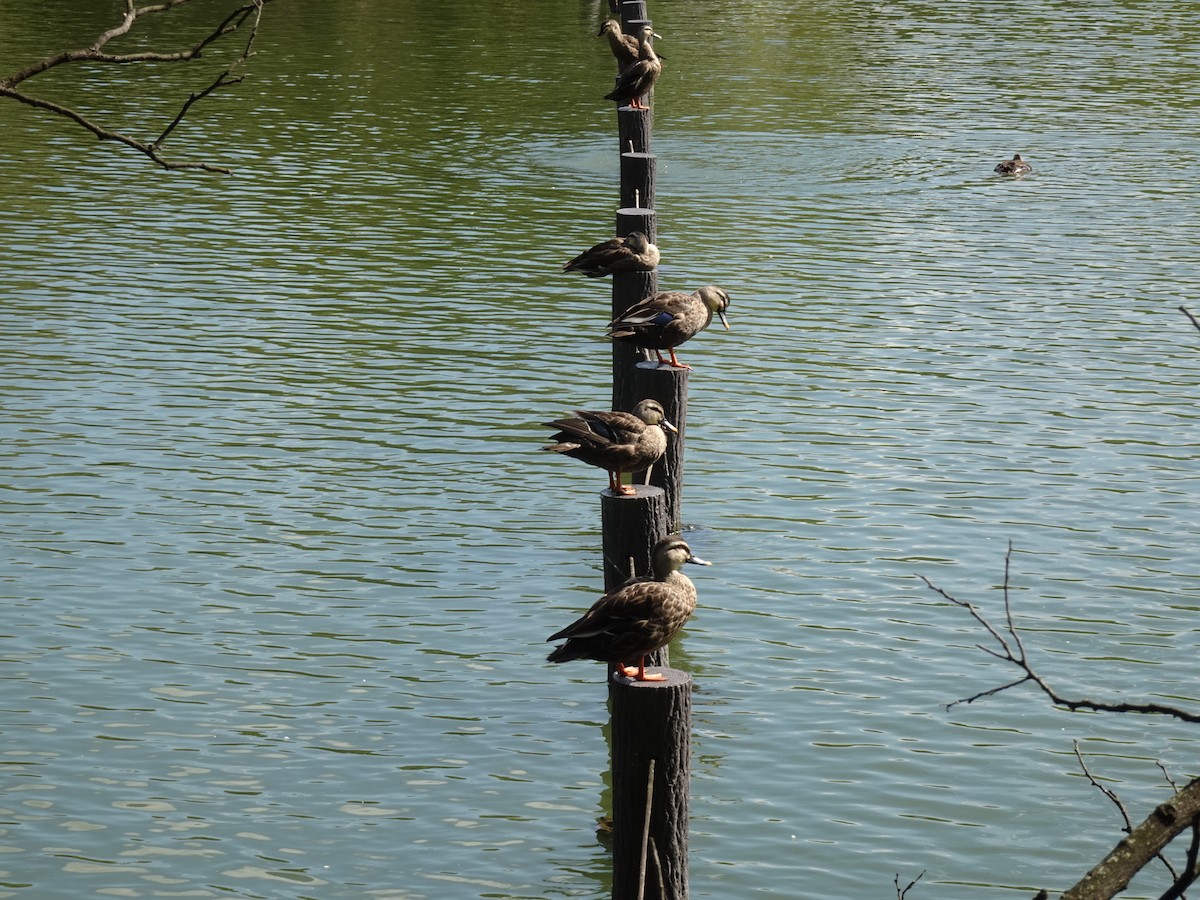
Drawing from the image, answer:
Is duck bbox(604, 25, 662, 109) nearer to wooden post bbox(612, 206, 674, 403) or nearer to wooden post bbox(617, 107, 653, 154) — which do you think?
wooden post bbox(617, 107, 653, 154)

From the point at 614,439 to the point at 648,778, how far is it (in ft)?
11.5

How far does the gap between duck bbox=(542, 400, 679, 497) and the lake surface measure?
1.36 meters

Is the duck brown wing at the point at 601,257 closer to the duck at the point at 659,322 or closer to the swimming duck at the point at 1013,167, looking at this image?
the duck at the point at 659,322

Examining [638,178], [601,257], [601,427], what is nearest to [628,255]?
[601,257]

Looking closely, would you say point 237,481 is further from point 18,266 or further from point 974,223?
point 974,223

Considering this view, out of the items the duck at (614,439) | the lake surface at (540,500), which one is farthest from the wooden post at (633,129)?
the duck at (614,439)

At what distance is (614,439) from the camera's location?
993cm

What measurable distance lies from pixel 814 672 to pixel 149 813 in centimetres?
396

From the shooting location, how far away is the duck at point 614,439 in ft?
32.4

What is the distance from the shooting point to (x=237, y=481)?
13.3 meters

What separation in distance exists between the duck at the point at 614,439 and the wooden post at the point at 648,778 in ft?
9.53

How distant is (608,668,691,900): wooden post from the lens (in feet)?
22.1

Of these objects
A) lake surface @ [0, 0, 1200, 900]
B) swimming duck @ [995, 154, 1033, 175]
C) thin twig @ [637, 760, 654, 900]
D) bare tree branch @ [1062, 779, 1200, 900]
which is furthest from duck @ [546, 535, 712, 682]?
swimming duck @ [995, 154, 1033, 175]

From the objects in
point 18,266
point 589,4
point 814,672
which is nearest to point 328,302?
point 18,266
